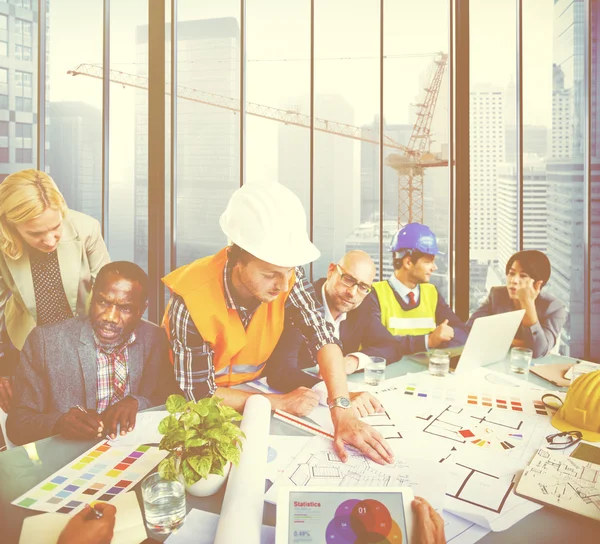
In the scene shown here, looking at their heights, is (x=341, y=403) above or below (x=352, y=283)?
below

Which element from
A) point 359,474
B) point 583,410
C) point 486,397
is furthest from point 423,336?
point 359,474

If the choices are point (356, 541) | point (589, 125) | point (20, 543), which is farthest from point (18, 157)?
point (589, 125)

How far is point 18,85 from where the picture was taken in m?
2.24

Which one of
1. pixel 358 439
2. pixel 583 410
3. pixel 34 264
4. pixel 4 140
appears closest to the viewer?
pixel 358 439

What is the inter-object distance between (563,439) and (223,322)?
1238mm

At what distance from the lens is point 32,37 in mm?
2271

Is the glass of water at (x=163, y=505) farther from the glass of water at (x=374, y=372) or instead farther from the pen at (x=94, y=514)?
the glass of water at (x=374, y=372)

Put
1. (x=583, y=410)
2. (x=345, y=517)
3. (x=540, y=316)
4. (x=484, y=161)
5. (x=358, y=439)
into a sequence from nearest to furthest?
(x=345, y=517) < (x=358, y=439) < (x=583, y=410) < (x=540, y=316) < (x=484, y=161)

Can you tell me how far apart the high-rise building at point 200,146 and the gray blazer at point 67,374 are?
562 millimetres

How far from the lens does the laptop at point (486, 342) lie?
1.91 m

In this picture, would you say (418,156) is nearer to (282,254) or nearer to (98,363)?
(282,254)

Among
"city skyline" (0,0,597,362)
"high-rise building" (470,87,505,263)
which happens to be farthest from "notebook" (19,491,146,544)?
"high-rise building" (470,87,505,263)

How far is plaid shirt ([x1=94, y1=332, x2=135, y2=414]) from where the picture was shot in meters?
2.03

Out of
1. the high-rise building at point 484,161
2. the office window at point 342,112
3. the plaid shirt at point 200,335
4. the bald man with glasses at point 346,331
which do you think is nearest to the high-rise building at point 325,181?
the office window at point 342,112
